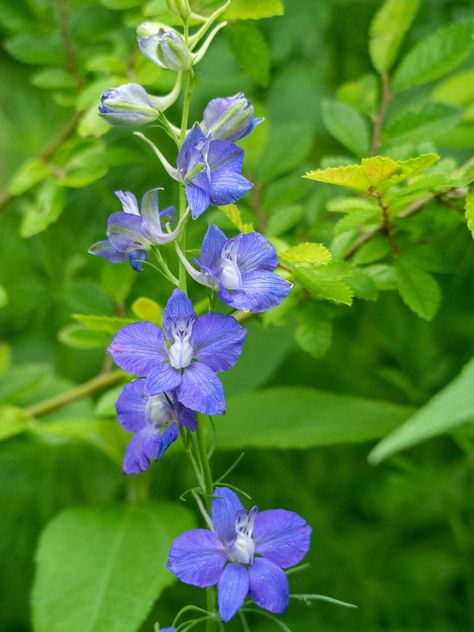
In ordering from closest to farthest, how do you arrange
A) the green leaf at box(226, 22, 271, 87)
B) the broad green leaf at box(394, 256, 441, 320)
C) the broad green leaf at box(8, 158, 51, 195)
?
the broad green leaf at box(394, 256, 441, 320) < the green leaf at box(226, 22, 271, 87) < the broad green leaf at box(8, 158, 51, 195)

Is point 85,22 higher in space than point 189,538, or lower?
higher

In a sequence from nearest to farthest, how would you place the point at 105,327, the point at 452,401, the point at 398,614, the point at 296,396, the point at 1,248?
the point at 452,401 < the point at 105,327 < the point at 296,396 < the point at 398,614 < the point at 1,248

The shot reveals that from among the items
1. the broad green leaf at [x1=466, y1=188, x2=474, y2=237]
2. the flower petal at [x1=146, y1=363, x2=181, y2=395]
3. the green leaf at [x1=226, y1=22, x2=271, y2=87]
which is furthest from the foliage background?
the flower petal at [x1=146, y1=363, x2=181, y2=395]

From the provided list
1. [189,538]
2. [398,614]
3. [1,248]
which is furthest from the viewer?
[1,248]

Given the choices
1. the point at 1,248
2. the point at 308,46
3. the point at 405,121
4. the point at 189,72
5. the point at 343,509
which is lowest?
the point at 343,509

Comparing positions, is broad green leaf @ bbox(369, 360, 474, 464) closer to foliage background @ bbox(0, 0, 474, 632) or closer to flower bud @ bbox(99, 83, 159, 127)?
flower bud @ bbox(99, 83, 159, 127)

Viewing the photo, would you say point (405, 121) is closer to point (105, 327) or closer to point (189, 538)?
point (105, 327)

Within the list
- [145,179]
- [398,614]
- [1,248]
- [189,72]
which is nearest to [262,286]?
[189,72]
